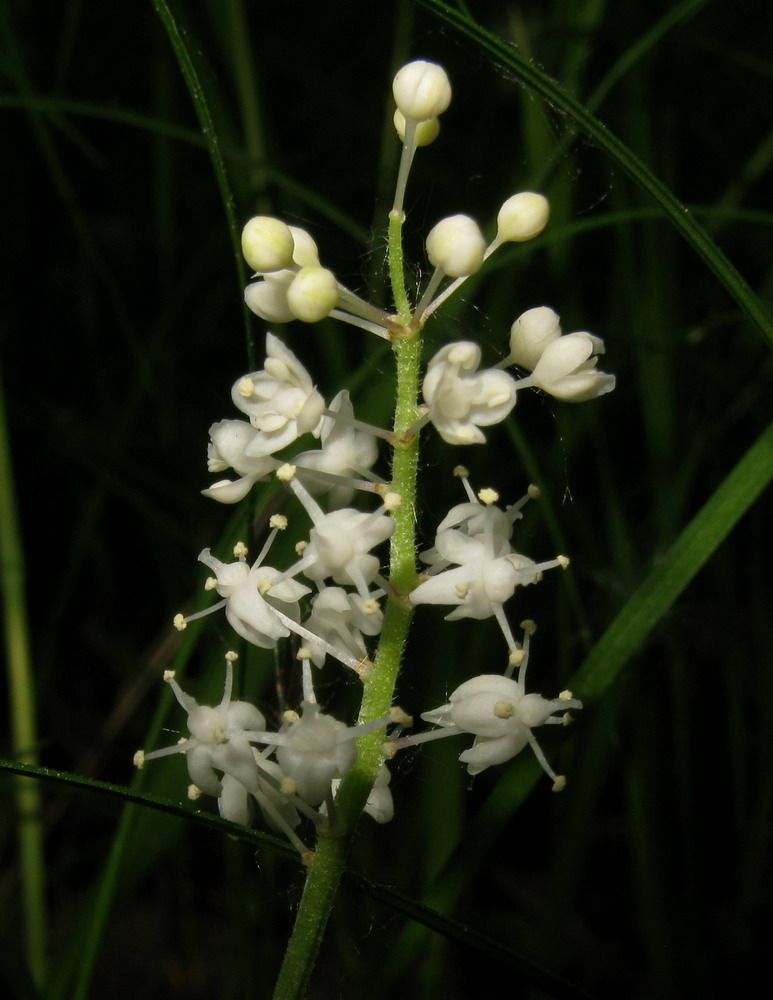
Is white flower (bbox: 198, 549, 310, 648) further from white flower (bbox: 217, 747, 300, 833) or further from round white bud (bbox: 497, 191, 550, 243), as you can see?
round white bud (bbox: 497, 191, 550, 243)

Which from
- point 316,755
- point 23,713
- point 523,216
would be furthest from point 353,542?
point 23,713

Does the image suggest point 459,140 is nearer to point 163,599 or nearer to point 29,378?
point 29,378

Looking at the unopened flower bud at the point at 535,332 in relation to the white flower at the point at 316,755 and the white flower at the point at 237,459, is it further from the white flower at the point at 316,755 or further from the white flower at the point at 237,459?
the white flower at the point at 316,755

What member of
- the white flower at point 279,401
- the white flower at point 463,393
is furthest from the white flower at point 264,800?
the white flower at point 463,393

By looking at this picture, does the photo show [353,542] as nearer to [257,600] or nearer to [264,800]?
[257,600]

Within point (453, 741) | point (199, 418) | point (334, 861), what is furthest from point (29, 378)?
point (334, 861)

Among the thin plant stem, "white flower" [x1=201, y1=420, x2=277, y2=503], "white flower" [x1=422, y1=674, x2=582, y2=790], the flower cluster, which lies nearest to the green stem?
the flower cluster
